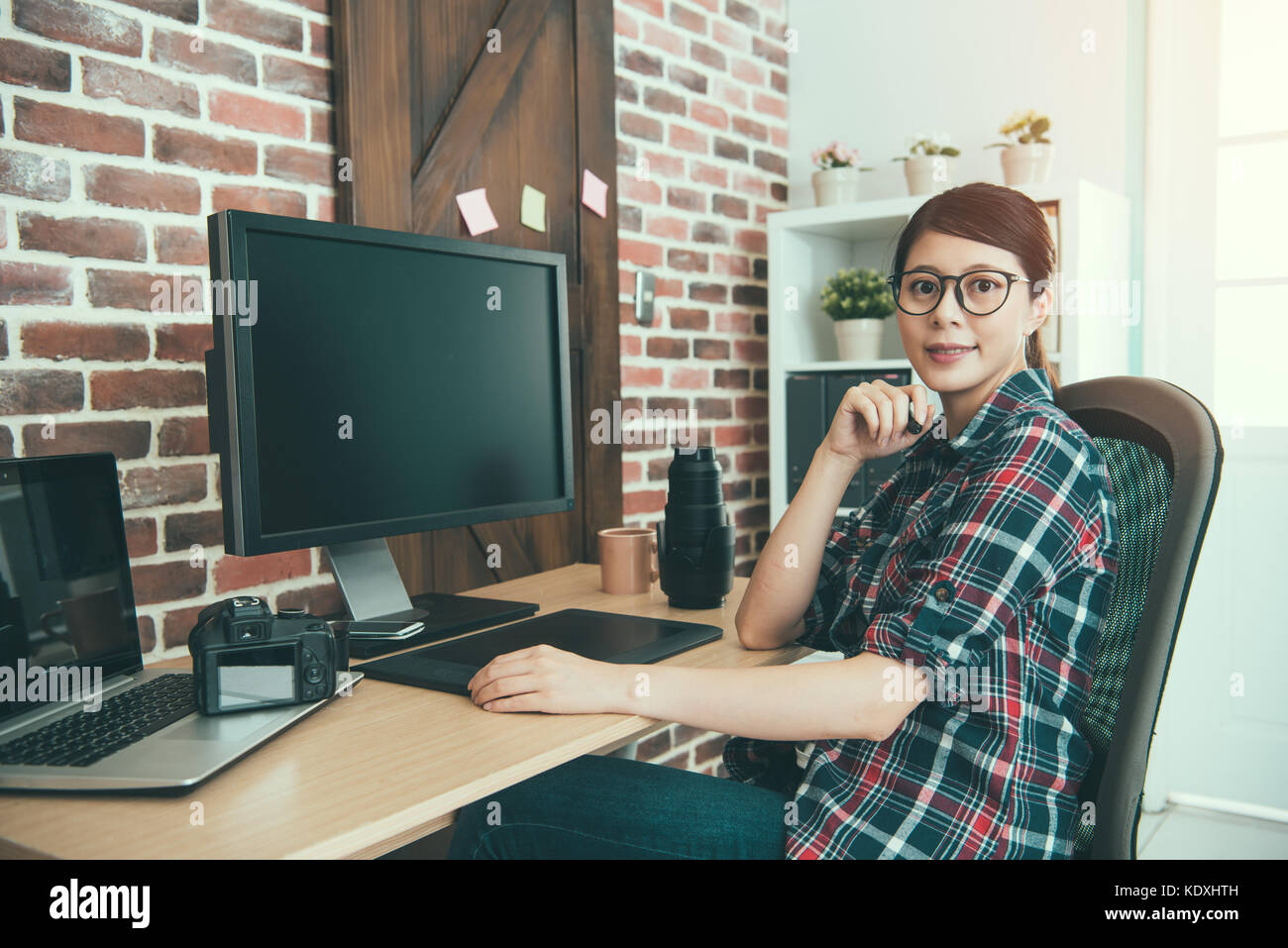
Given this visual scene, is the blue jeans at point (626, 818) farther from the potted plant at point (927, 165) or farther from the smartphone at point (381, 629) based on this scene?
the potted plant at point (927, 165)

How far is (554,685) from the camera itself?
109 cm

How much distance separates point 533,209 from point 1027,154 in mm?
1165

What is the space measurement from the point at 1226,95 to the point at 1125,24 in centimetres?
29

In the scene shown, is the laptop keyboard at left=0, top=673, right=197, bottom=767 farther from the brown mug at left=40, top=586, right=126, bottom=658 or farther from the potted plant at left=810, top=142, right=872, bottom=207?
the potted plant at left=810, top=142, right=872, bottom=207

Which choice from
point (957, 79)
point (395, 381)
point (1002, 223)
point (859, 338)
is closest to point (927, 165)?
point (957, 79)

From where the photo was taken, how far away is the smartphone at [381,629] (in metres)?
1.38

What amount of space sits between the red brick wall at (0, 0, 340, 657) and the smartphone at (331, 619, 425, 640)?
0.30 m

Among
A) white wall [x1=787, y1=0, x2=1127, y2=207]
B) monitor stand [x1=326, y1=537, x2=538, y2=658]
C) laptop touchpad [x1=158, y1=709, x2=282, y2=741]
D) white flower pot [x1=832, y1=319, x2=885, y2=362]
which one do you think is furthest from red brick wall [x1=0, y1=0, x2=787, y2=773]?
white wall [x1=787, y1=0, x2=1127, y2=207]

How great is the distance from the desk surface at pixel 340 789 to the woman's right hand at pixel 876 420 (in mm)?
481

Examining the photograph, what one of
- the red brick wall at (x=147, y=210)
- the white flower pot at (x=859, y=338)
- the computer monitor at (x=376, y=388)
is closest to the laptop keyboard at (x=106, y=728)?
the computer monitor at (x=376, y=388)

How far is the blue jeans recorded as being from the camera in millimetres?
1127

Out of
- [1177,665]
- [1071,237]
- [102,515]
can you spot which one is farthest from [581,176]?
[1177,665]

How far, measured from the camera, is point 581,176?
2.22m

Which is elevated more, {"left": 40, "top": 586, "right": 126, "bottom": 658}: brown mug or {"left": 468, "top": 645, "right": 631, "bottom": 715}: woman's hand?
{"left": 40, "top": 586, "right": 126, "bottom": 658}: brown mug
